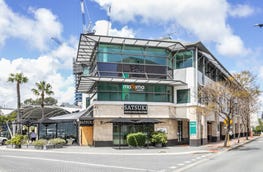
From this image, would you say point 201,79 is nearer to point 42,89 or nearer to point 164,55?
point 164,55

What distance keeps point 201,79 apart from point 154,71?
6461 millimetres

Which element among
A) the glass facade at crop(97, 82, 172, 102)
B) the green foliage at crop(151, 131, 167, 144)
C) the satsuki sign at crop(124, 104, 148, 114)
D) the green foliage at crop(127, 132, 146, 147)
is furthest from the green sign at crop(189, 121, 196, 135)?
the green foliage at crop(127, 132, 146, 147)

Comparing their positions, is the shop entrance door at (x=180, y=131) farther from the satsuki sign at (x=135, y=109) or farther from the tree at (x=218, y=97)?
the satsuki sign at (x=135, y=109)

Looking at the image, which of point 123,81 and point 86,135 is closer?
point 123,81

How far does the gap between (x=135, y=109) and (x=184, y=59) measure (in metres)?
8.40

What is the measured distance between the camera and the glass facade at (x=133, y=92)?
113ft

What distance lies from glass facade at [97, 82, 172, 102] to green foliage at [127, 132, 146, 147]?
4268mm

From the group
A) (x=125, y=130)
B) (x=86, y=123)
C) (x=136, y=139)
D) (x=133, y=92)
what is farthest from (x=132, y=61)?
(x=136, y=139)

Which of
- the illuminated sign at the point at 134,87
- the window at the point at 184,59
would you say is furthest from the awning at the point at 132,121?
the window at the point at 184,59

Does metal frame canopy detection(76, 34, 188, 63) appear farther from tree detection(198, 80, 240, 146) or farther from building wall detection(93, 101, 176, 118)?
building wall detection(93, 101, 176, 118)

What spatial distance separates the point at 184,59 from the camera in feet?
125

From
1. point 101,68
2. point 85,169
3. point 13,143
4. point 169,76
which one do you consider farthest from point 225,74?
point 85,169

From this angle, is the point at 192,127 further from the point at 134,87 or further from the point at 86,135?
the point at 86,135

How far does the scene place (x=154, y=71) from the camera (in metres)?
36.9
